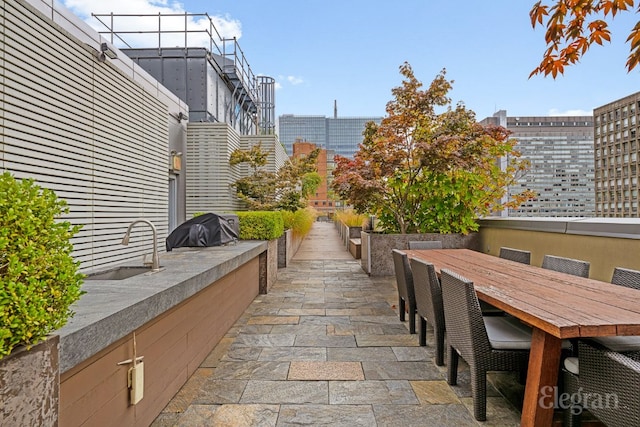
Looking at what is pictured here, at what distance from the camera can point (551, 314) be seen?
188 centimetres

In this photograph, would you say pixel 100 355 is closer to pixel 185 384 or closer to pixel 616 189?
pixel 185 384

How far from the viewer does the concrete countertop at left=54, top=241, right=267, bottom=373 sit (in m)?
1.41

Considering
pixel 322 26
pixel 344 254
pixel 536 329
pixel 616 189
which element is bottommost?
pixel 344 254

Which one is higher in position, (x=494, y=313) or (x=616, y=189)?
(x=616, y=189)

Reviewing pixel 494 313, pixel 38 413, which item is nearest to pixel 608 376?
pixel 494 313

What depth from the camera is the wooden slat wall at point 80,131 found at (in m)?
3.93

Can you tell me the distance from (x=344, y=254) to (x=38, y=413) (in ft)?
34.4

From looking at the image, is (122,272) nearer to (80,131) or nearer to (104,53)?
(80,131)

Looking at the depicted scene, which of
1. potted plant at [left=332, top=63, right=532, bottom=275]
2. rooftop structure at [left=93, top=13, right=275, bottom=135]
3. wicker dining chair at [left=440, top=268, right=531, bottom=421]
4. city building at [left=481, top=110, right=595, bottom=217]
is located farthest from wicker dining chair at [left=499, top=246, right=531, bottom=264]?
rooftop structure at [left=93, top=13, right=275, bottom=135]

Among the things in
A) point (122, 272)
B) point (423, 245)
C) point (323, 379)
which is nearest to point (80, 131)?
point (122, 272)

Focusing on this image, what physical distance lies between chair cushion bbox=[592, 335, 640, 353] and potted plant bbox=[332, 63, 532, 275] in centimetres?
529

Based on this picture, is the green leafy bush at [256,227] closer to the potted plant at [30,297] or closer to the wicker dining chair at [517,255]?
the wicker dining chair at [517,255]

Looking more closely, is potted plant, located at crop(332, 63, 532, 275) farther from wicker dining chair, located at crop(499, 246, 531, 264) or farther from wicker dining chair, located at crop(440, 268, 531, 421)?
wicker dining chair, located at crop(440, 268, 531, 421)

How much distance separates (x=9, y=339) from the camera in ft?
3.56
